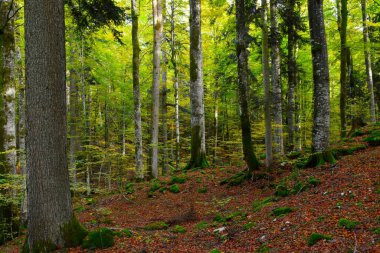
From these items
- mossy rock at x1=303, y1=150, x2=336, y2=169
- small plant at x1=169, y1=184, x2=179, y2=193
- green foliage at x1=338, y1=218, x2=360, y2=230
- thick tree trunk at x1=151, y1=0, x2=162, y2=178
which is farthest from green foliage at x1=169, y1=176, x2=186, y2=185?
green foliage at x1=338, y1=218, x2=360, y2=230

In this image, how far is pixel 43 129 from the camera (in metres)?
4.97

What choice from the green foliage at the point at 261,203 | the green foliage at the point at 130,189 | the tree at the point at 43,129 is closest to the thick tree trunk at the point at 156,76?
the green foliage at the point at 130,189

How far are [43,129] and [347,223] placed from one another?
5.37m

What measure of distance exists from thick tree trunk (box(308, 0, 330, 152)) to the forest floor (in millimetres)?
1020

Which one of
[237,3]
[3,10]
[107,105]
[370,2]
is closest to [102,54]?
[107,105]

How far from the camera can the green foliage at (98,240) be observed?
5367 mm

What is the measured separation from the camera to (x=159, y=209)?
9883mm

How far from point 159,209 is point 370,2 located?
19.4 m

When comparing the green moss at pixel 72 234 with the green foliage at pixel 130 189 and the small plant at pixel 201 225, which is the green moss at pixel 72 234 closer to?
the small plant at pixel 201 225

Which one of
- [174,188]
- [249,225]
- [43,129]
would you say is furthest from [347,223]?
[174,188]

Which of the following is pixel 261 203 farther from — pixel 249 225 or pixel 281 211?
pixel 249 225

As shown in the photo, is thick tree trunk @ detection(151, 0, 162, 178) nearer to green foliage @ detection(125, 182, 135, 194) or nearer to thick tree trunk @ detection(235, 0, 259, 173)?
green foliage @ detection(125, 182, 135, 194)

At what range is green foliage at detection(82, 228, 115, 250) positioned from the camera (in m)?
5.37

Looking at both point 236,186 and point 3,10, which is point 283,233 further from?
point 3,10
